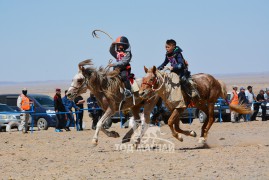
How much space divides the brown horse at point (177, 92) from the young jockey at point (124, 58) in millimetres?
601

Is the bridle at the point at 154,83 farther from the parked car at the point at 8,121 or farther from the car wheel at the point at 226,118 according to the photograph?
the car wheel at the point at 226,118

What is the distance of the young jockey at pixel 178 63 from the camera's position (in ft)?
46.5

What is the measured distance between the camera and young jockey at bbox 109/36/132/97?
1442 cm

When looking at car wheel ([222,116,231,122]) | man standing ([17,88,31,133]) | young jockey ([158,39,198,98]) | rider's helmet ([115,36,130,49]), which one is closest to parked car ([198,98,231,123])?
car wheel ([222,116,231,122])

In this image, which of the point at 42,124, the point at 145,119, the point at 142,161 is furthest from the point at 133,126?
the point at 42,124

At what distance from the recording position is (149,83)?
1359 cm

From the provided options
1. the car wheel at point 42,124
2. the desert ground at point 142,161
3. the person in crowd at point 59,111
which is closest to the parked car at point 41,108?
the car wheel at point 42,124

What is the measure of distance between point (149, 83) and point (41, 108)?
13.4 metres

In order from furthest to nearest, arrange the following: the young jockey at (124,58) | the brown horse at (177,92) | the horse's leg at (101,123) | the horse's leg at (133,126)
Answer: the horse's leg at (133,126), the young jockey at (124,58), the horse's leg at (101,123), the brown horse at (177,92)

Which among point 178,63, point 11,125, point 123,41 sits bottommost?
point 11,125

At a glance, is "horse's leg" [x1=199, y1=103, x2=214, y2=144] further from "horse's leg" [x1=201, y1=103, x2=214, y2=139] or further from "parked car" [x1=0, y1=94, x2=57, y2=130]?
"parked car" [x1=0, y1=94, x2=57, y2=130]

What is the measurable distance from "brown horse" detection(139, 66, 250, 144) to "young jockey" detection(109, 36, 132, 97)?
1.97 ft

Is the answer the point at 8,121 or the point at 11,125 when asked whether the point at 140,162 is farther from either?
the point at 8,121

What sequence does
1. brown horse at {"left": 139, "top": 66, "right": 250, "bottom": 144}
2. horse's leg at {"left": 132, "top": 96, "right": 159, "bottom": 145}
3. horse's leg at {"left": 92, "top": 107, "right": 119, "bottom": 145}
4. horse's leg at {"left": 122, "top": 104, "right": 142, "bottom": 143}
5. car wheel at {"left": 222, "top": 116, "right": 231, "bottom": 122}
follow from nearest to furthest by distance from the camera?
1. brown horse at {"left": 139, "top": 66, "right": 250, "bottom": 144}
2. horse's leg at {"left": 92, "top": 107, "right": 119, "bottom": 145}
3. horse's leg at {"left": 132, "top": 96, "right": 159, "bottom": 145}
4. horse's leg at {"left": 122, "top": 104, "right": 142, "bottom": 143}
5. car wheel at {"left": 222, "top": 116, "right": 231, "bottom": 122}
